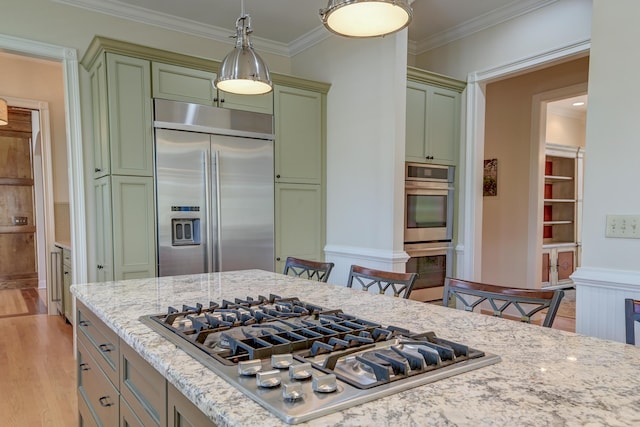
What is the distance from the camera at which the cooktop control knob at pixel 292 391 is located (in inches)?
29.9

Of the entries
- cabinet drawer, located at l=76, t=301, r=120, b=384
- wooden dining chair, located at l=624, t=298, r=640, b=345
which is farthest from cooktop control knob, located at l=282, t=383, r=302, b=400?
wooden dining chair, located at l=624, t=298, r=640, b=345

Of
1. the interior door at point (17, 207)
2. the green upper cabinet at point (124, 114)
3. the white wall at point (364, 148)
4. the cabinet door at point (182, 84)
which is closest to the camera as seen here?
the green upper cabinet at point (124, 114)

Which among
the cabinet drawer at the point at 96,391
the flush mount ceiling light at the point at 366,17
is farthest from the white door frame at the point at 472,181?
the cabinet drawer at the point at 96,391

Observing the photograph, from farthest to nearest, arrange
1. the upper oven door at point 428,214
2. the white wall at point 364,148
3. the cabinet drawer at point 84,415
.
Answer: the upper oven door at point 428,214, the white wall at point 364,148, the cabinet drawer at point 84,415

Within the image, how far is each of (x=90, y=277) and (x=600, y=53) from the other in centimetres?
361

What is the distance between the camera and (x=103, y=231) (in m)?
2.95

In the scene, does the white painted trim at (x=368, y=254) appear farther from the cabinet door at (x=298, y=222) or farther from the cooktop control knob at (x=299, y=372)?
the cooktop control knob at (x=299, y=372)

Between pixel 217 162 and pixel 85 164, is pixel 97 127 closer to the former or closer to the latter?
pixel 85 164

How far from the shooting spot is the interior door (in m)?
6.03

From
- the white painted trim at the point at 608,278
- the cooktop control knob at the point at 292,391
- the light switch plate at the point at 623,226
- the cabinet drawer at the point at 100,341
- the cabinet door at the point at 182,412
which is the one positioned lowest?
the cabinet drawer at the point at 100,341

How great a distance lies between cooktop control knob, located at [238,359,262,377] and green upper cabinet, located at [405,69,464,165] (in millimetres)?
2786

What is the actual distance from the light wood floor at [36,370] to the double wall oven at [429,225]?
2622 mm

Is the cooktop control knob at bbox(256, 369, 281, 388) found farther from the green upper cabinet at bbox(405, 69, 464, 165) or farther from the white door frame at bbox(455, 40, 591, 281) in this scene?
the white door frame at bbox(455, 40, 591, 281)

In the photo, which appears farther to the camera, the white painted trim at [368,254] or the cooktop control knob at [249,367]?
the white painted trim at [368,254]
